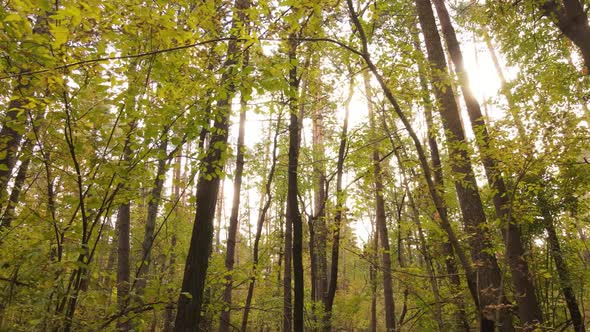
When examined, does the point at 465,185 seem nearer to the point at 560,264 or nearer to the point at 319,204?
the point at 560,264

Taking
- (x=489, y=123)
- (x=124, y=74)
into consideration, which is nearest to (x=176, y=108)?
(x=124, y=74)

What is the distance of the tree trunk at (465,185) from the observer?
4629 millimetres

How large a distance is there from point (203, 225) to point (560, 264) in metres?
7.84

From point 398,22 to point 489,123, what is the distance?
487 cm

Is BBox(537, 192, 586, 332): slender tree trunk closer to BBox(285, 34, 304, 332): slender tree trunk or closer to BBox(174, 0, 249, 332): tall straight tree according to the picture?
BBox(285, 34, 304, 332): slender tree trunk

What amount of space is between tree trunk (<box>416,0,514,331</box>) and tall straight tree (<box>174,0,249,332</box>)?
2.91 m

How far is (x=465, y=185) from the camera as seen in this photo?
5.13m

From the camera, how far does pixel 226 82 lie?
3404mm

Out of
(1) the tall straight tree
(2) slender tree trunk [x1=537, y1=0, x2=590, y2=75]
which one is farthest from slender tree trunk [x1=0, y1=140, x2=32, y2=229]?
(2) slender tree trunk [x1=537, y1=0, x2=590, y2=75]

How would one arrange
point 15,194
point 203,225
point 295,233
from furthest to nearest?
point 15,194 < point 295,233 < point 203,225

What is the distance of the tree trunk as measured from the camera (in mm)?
4629

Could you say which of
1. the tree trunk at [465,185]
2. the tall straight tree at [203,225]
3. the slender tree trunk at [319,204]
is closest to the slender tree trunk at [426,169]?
the tree trunk at [465,185]

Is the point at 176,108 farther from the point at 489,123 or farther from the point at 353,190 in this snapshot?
the point at 353,190

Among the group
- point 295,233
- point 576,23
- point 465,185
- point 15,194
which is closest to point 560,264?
point 465,185
